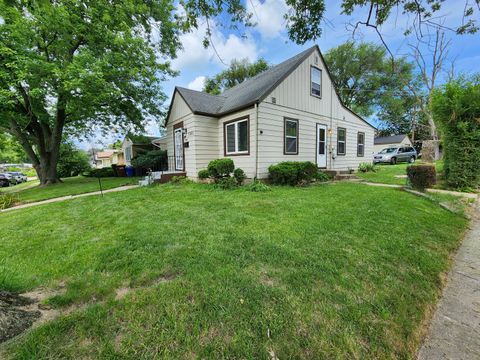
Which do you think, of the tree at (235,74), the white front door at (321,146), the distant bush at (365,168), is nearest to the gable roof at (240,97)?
the white front door at (321,146)

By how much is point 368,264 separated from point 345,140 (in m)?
11.0

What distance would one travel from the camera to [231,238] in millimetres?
3350

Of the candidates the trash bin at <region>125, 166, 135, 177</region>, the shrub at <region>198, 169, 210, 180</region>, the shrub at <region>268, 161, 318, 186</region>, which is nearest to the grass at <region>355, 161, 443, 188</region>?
the shrub at <region>268, 161, 318, 186</region>

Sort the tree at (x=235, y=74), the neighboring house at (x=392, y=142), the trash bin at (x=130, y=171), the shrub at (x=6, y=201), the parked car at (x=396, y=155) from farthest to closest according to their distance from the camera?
the neighboring house at (x=392, y=142) < the tree at (x=235, y=74) < the parked car at (x=396, y=155) < the trash bin at (x=130, y=171) < the shrub at (x=6, y=201)

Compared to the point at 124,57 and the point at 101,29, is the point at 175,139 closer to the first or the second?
the point at 124,57

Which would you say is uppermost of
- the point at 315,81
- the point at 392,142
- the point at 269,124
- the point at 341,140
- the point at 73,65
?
the point at 73,65

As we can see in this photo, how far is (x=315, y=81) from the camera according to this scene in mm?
10234

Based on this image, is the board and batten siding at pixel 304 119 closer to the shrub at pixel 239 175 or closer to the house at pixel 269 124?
the house at pixel 269 124

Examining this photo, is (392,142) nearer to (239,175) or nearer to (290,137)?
(290,137)

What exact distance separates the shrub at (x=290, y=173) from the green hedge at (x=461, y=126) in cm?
451

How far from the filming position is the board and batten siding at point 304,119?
27.5ft

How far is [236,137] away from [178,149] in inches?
146

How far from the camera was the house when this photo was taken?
27.4 feet

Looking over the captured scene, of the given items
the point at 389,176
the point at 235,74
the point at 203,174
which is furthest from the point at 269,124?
the point at 235,74
